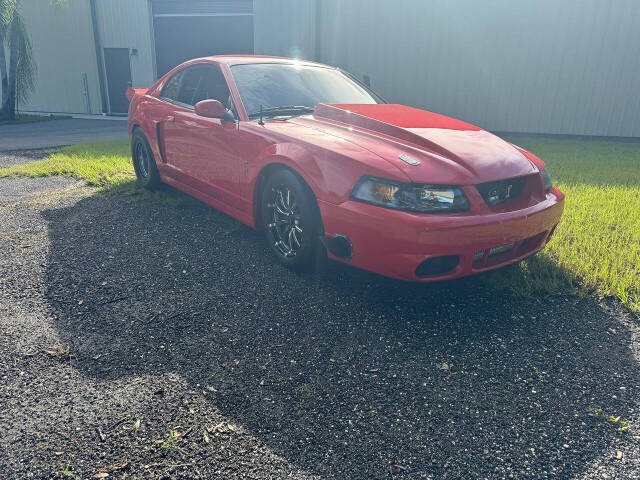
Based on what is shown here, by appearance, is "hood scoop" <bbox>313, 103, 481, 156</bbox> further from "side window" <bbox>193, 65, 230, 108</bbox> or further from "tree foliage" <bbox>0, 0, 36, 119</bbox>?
"tree foliage" <bbox>0, 0, 36, 119</bbox>

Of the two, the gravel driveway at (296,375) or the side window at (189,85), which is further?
the side window at (189,85)

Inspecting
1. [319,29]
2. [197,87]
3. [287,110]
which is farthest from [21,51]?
[287,110]

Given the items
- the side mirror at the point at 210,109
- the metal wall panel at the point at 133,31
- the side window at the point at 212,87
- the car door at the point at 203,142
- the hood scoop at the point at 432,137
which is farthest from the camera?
the metal wall panel at the point at 133,31

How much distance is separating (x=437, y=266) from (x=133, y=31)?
16.5 m

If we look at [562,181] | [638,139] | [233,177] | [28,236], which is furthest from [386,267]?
[638,139]

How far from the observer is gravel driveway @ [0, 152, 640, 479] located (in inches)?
73.7

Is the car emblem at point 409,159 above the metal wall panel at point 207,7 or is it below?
below

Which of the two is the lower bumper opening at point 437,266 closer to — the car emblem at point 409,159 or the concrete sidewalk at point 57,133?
the car emblem at point 409,159

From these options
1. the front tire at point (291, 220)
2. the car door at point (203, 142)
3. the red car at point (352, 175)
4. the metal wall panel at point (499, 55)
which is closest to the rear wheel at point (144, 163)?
the car door at point (203, 142)

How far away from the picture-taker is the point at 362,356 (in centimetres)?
252

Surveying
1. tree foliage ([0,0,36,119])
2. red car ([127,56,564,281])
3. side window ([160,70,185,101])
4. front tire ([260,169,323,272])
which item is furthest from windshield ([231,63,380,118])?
tree foliage ([0,0,36,119])

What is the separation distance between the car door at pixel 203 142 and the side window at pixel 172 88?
60 millimetres

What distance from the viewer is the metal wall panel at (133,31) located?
15.8 meters

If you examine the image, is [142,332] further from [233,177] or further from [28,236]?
[28,236]
